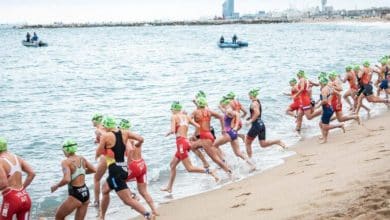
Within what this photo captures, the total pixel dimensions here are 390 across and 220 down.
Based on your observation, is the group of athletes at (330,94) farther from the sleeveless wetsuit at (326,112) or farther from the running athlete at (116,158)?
the running athlete at (116,158)

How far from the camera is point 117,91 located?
33969 millimetres

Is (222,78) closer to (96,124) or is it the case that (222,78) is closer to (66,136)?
(66,136)

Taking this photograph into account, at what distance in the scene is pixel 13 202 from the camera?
7.55 m

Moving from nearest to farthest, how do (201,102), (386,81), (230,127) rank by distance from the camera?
(201,102) < (230,127) < (386,81)

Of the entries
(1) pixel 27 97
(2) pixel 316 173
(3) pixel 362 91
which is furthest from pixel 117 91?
(2) pixel 316 173

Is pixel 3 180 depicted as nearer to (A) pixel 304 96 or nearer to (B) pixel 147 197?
(B) pixel 147 197

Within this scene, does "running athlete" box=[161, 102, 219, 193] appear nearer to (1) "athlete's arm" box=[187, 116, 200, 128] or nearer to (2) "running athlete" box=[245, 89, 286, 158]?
(1) "athlete's arm" box=[187, 116, 200, 128]

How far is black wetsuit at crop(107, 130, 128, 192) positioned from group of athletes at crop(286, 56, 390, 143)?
284 inches

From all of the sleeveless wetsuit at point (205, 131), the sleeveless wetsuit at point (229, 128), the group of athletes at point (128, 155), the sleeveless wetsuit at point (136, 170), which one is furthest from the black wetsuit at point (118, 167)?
the sleeveless wetsuit at point (229, 128)

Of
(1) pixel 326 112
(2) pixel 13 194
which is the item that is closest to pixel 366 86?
(1) pixel 326 112

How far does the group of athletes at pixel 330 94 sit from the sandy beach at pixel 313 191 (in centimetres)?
130

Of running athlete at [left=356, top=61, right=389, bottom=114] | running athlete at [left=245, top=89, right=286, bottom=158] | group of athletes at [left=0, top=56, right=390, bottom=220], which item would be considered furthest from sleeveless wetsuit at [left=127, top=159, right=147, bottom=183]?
running athlete at [left=356, top=61, right=389, bottom=114]

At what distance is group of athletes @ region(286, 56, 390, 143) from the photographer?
1413 centimetres

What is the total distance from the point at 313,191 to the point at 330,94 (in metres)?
6.41
